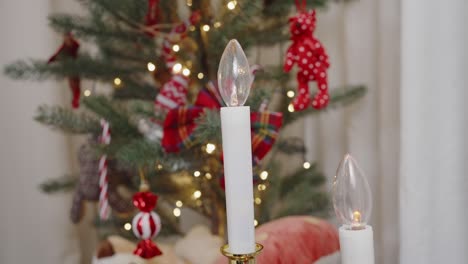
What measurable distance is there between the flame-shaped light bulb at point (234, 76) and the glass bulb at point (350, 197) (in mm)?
114

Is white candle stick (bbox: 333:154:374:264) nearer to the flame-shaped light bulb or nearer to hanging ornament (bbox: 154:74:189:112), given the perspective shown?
the flame-shaped light bulb

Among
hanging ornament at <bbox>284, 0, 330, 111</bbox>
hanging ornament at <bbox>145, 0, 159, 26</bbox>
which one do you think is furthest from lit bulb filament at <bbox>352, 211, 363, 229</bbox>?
hanging ornament at <bbox>145, 0, 159, 26</bbox>

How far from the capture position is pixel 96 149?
1.19 meters

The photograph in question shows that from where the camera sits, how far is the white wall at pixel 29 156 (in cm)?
182

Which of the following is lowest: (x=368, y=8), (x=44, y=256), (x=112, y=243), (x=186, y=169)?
(x=44, y=256)

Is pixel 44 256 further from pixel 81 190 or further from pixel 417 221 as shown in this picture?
pixel 417 221

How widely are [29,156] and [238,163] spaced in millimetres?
1538

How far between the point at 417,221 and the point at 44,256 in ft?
4.05

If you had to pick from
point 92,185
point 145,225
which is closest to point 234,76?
point 145,225

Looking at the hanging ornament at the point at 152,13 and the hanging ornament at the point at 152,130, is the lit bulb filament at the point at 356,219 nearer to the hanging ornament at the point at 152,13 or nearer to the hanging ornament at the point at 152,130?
the hanging ornament at the point at 152,130

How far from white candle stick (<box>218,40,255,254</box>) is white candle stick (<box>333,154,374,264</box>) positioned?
78mm

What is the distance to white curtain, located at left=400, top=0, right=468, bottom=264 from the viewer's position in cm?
113

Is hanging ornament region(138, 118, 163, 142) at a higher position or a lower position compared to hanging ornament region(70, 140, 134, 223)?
higher

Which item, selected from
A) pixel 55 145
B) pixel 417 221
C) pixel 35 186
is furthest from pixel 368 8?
pixel 35 186
